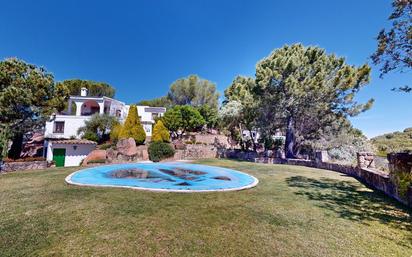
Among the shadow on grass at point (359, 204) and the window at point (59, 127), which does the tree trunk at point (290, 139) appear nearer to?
the shadow on grass at point (359, 204)

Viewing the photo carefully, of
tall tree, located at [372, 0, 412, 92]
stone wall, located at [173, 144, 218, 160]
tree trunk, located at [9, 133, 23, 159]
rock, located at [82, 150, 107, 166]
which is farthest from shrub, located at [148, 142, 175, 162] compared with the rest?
tall tree, located at [372, 0, 412, 92]

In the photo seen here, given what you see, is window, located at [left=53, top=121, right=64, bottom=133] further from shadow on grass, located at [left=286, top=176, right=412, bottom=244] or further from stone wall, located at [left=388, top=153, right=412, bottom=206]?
stone wall, located at [left=388, top=153, right=412, bottom=206]

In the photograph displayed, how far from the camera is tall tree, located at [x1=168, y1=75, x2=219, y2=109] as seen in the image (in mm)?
41750

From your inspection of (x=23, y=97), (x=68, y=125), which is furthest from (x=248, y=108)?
(x=68, y=125)

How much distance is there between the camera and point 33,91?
1762 centimetres

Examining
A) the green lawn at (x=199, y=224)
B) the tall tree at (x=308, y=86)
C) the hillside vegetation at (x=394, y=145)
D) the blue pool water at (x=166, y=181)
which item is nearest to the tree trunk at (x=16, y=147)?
the blue pool water at (x=166, y=181)

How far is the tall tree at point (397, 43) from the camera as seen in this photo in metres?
6.74

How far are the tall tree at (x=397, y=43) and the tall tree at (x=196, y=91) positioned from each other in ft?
112

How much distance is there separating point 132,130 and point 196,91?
2168 centimetres

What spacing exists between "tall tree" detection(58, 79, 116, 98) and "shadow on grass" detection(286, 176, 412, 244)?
43156 mm

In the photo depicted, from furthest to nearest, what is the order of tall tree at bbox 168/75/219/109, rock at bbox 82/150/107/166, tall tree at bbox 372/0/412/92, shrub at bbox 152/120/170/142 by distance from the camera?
tall tree at bbox 168/75/219/109
shrub at bbox 152/120/170/142
rock at bbox 82/150/107/166
tall tree at bbox 372/0/412/92

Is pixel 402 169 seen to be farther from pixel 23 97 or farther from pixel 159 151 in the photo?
pixel 23 97

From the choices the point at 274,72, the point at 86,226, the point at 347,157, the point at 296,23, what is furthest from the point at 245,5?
the point at 86,226

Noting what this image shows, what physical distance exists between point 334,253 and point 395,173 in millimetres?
5767
